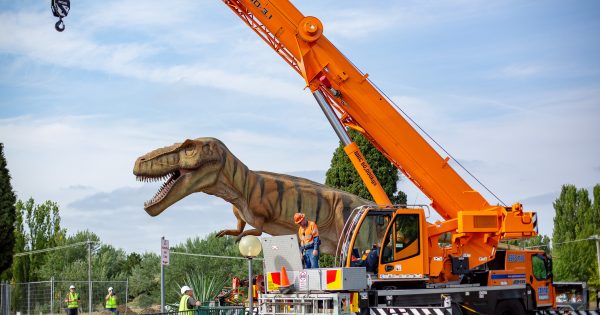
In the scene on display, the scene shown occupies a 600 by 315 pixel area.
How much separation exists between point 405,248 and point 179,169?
7601 millimetres

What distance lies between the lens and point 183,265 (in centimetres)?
3975

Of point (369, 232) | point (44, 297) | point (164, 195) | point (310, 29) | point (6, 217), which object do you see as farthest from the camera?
point (44, 297)

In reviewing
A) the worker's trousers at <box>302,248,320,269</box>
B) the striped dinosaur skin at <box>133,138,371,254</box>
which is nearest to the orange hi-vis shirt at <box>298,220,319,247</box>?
the worker's trousers at <box>302,248,320,269</box>

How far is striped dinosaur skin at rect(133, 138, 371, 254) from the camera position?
23.3m

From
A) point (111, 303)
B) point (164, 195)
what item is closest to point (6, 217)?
point (111, 303)

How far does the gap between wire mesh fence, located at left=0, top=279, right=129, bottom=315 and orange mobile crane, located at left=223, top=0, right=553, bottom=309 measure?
13.7m

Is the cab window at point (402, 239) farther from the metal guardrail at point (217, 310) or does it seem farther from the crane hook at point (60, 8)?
the crane hook at point (60, 8)

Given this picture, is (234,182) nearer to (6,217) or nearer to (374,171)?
(6,217)

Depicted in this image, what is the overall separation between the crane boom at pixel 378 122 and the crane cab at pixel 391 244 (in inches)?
52.5

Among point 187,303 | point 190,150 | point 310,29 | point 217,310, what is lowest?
point 217,310

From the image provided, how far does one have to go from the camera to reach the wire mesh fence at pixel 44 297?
3058 cm

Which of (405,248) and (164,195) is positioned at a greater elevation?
(164,195)

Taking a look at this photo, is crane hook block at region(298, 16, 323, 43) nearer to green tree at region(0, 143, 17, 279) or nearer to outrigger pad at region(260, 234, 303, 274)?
outrigger pad at region(260, 234, 303, 274)

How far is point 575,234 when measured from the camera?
58719 mm
